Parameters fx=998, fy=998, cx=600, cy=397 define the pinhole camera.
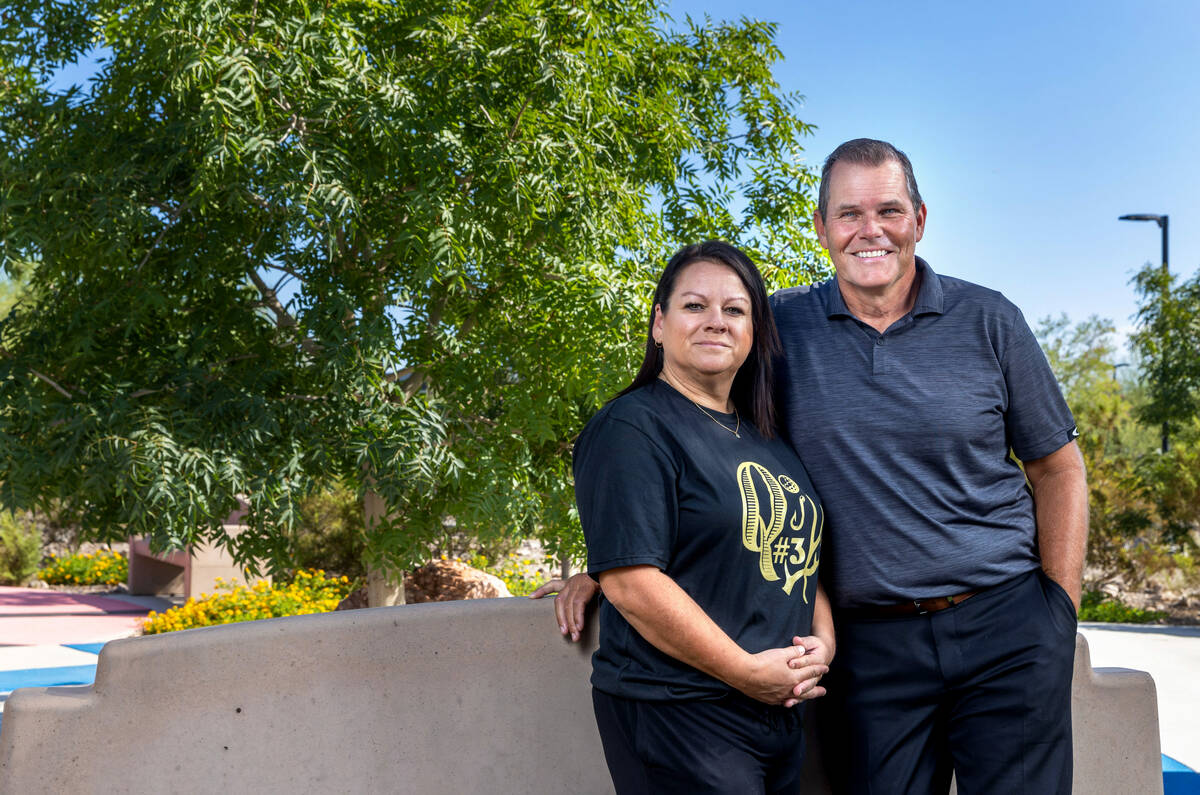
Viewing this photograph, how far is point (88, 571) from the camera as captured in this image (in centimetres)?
2177

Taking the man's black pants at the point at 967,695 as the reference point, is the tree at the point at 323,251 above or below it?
above

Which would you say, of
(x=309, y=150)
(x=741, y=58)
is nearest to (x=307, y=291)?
(x=309, y=150)

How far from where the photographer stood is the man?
2.46 m

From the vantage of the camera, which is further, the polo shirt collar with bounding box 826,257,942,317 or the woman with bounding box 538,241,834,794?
the polo shirt collar with bounding box 826,257,942,317

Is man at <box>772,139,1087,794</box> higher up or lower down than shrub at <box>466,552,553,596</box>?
higher up

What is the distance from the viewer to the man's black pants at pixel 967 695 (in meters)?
2.45

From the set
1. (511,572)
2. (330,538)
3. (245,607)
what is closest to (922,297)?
(245,607)

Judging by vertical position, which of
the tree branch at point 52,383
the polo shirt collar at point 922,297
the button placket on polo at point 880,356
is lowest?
the button placket on polo at point 880,356

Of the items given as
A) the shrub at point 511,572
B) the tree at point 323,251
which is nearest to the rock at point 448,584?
the shrub at point 511,572

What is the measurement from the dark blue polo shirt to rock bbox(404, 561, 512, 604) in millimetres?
10164

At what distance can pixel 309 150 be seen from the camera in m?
6.57

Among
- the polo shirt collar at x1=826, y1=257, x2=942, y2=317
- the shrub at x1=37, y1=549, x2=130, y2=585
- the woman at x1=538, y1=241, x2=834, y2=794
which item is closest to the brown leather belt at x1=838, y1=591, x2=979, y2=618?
the woman at x1=538, y1=241, x2=834, y2=794

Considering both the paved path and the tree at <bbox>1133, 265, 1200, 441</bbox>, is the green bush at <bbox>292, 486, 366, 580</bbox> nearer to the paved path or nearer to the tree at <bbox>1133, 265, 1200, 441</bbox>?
the paved path

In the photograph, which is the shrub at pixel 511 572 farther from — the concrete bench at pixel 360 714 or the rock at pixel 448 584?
the concrete bench at pixel 360 714
